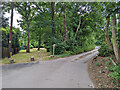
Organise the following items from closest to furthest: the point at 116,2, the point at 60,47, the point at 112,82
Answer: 1. the point at 116,2
2. the point at 112,82
3. the point at 60,47

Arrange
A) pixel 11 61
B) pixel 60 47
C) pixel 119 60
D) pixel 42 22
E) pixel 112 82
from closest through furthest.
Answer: pixel 112 82, pixel 119 60, pixel 11 61, pixel 60 47, pixel 42 22

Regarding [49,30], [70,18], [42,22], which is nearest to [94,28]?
[70,18]

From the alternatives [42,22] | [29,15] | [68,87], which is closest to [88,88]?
[68,87]

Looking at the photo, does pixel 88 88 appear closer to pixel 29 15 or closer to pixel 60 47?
pixel 60 47

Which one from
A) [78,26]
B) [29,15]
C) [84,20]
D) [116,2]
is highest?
[29,15]

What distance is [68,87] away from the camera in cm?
349

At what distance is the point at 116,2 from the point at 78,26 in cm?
1253

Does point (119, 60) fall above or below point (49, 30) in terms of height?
below

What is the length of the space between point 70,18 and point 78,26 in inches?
79.3

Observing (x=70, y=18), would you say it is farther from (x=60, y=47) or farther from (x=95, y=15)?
(x=60, y=47)

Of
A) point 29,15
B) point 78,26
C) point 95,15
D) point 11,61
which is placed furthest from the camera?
point 29,15

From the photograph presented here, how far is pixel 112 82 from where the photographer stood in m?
3.89

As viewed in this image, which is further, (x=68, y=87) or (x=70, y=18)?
(x=70, y=18)

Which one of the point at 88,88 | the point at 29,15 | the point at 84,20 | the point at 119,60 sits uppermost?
the point at 29,15
